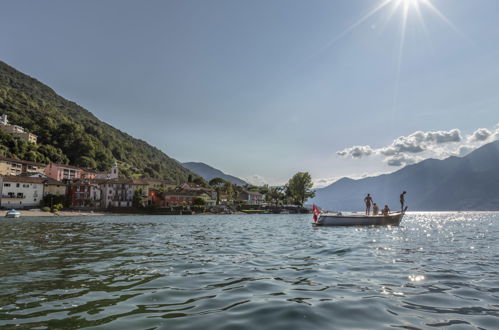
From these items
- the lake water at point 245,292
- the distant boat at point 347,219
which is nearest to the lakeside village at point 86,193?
the distant boat at point 347,219

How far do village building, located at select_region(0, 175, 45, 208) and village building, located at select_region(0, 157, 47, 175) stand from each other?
13.7 m

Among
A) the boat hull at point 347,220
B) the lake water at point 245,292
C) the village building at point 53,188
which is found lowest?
the boat hull at point 347,220

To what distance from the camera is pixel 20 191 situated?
80.3m

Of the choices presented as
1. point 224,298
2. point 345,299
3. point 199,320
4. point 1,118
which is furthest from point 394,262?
point 1,118

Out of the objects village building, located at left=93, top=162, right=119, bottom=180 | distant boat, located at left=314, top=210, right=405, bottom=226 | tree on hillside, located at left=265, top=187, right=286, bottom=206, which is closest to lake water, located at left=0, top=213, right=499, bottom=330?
distant boat, located at left=314, top=210, right=405, bottom=226

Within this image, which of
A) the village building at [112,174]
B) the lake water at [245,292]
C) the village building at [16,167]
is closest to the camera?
the lake water at [245,292]

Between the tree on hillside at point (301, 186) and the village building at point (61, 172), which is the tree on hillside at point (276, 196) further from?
the village building at point (61, 172)

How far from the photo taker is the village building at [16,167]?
89750 millimetres

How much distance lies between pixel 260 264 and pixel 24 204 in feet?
311

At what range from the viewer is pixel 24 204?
81.1 metres

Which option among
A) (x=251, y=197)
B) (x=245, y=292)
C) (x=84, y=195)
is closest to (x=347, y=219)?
(x=245, y=292)

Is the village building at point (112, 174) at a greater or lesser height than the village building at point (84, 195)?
greater

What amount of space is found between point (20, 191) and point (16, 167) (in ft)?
71.3

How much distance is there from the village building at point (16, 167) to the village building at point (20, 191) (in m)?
13.7
